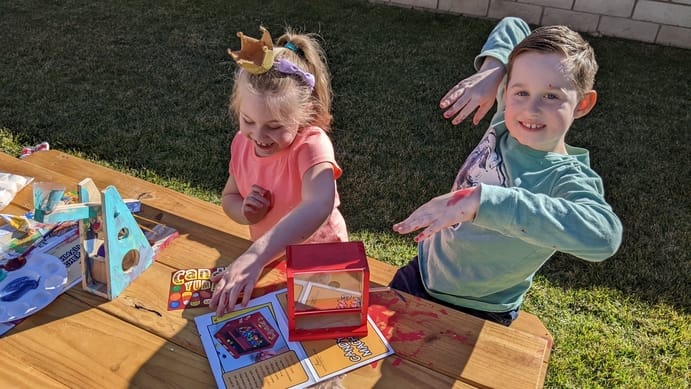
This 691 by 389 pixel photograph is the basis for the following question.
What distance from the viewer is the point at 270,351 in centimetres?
131

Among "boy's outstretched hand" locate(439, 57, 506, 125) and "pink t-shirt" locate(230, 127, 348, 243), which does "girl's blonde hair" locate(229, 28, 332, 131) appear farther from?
"boy's outstretched hand" locate(439, 57, 506, 125)

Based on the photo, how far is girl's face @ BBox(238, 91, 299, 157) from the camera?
1.53 meters

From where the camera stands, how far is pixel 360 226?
9.41 ft

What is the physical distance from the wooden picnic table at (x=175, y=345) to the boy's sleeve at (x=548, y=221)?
0.36 metres

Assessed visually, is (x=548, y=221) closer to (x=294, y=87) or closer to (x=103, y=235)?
(x=294, y=87)

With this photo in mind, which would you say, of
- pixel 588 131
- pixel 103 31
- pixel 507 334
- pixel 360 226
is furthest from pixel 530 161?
pixel 103 31

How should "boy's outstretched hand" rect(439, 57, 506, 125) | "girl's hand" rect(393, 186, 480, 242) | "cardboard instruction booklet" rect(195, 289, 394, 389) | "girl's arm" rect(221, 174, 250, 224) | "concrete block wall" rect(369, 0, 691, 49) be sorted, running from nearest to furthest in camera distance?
"girl's hand" rect(393, 186, 480, 242), "cardboard instruction booklet" rect(195, 289, 394, 389), "boy's outstretched hand" rect(439, 57, 506, 125), "girl's arm" rect(221, 174, 250, 224), "concrete block wall" rect(369, 0, 691, 49)

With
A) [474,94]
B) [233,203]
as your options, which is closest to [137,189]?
[233,203]

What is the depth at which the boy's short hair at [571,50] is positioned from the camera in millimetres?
1288

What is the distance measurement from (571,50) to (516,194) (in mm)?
417

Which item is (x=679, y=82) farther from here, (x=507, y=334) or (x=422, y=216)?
(x=422, y=216)

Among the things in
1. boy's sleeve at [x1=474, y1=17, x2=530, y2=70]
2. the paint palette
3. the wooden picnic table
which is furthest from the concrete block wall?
the paint palette

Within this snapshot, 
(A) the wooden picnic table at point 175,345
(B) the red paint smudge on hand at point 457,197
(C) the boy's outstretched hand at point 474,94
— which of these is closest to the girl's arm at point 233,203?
(A) the wooden picnic table at point 175,345

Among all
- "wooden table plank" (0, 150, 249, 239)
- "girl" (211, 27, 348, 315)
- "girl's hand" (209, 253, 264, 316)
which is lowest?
"wooden table plank" (0, 150, 249, 239)
